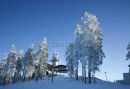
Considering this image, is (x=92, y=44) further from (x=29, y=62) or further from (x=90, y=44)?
(x=29, y=62)

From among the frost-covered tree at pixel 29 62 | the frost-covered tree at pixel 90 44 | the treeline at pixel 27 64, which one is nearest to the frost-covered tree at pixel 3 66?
the treeline at pixel 27 64

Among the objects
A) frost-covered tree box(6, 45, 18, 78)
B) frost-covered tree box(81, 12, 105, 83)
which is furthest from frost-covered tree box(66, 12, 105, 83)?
frost-covered tree box(6, 45, 18, 78)

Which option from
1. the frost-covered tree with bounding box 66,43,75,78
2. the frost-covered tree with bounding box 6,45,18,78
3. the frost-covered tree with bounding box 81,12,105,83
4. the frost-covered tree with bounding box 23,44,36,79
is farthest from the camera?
the frost-covered tree with bounding box 6,45,18,78

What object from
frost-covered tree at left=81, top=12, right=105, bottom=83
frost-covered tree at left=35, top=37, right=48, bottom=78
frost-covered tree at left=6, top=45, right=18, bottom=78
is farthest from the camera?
frost-covered tree at left=6, top=45, right=18, bottom=78

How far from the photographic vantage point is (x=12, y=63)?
77.7 meters

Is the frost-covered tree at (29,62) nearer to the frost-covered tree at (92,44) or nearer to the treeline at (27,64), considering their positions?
the treeline at (27,64)

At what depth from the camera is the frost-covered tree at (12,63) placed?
77250 mm

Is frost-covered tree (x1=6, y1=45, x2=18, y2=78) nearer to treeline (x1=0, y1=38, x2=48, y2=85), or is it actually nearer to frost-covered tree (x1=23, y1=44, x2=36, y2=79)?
treeline (x1=0, y1=38, x2=48, y2=85)

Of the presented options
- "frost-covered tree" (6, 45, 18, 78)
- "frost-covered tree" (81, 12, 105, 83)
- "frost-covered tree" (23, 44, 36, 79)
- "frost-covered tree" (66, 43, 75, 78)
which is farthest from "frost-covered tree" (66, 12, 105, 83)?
"frost-covered tree" (6, 45, 18, 78)

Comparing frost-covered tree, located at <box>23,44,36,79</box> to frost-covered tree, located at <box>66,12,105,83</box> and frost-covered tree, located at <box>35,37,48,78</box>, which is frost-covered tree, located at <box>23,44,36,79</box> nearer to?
frost-covered tree, located at <box>35,37,48,78</box>

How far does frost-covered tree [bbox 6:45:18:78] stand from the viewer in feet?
253

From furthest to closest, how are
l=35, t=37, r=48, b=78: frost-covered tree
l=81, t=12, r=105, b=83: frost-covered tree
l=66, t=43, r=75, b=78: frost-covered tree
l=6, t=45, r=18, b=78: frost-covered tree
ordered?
1. l=6, t=45, r=18, b=78: frost-covered tree
2. l=35, t=37, r=48, b=78: frost-covered tree
3. l=66, t=43, r=75, b=78: frost-covered tree
4. l=81, t=12, r=105, b=83: frost-covered tree

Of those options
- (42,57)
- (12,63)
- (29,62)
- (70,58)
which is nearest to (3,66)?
(12,63)

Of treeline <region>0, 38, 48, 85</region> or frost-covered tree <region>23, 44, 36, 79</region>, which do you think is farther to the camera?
frost-covered tree <region>23, 44, 36, 79</region>
